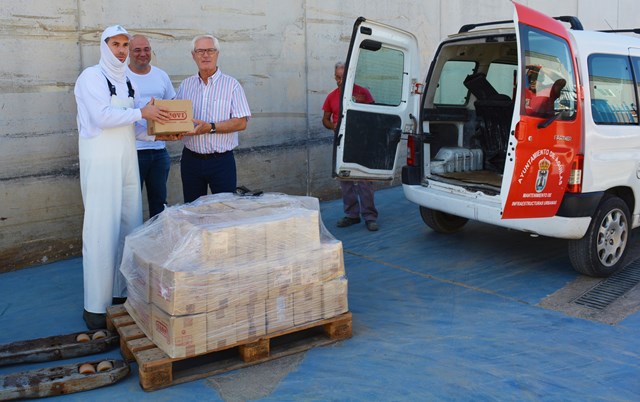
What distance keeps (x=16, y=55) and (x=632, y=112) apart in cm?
530

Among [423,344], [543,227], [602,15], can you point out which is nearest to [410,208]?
[543,227]

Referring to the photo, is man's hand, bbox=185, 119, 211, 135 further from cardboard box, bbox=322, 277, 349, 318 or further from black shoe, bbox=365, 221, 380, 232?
black shoe, bbox=365, 221, 380, 232

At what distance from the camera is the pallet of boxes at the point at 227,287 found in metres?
3.47

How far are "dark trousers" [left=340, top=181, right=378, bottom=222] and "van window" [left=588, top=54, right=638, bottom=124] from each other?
2556mm

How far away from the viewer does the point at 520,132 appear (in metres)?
4.66

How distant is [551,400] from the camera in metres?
3.36

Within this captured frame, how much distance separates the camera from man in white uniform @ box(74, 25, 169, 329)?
416 centimetres

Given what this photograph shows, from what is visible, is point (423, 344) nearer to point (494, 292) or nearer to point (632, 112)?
point (494, 292)

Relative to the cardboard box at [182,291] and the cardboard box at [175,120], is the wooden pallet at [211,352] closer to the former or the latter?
the cardboard box at [182,291]

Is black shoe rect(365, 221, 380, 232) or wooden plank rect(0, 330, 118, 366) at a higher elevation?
black shoe rect(365, 221, 380, 232)

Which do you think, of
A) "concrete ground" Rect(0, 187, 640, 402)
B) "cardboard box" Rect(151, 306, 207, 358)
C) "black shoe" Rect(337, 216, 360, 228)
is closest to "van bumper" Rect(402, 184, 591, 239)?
"concrete ground" Rect(0, 187, 640, 402)

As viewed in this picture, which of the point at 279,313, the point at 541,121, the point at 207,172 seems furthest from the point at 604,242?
the point at 207,172

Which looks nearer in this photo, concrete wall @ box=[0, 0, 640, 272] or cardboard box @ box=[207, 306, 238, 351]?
cardboard box @ box=[207, 306, 238, 351]

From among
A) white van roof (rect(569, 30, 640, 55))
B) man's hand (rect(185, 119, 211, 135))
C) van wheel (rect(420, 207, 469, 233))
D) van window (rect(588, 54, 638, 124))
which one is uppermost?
white van roof (rect(569, 30, 640, 55))
